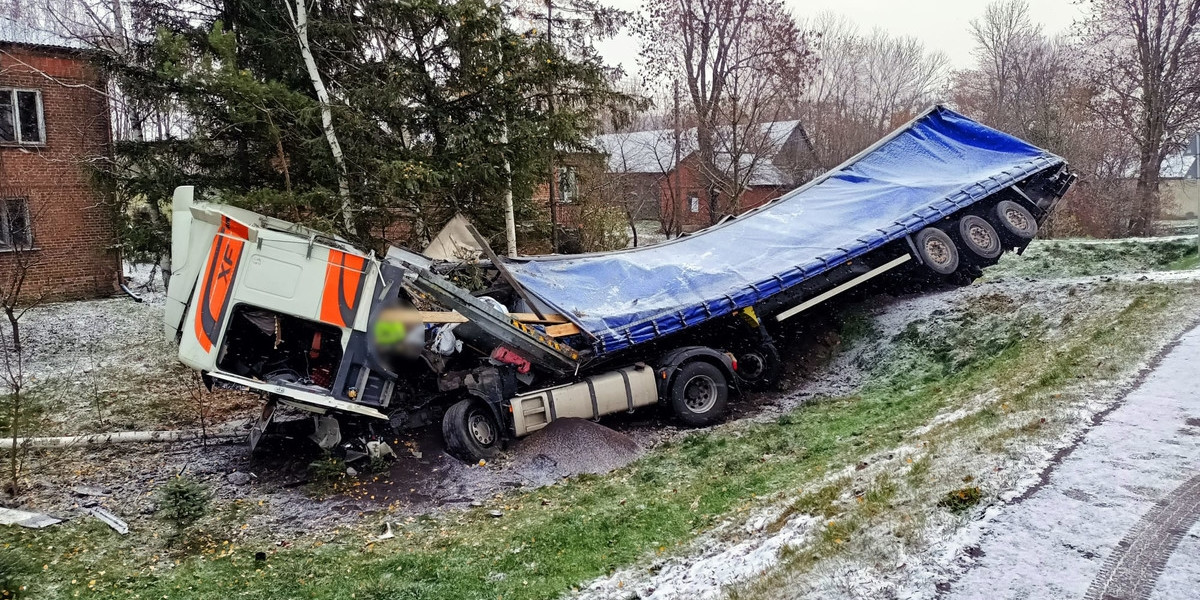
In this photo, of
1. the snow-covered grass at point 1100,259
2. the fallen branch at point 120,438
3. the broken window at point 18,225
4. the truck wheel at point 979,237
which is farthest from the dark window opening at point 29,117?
the snow-covered grass at point 1100,259

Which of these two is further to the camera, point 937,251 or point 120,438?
point 937,251

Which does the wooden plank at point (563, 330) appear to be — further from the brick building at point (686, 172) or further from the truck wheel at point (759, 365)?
the brick building at point (686, 172)

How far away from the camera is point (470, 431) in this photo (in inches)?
338

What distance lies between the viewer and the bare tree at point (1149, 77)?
25938 mm

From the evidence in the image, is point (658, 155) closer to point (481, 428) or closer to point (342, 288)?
point (481, 428)

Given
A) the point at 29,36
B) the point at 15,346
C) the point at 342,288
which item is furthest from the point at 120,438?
the point at 29,36

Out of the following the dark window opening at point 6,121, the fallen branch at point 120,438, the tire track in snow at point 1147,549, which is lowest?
the fallen branch at point 120,438

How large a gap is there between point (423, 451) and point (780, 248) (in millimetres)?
5767

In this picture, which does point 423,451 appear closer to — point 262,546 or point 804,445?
point 262,546

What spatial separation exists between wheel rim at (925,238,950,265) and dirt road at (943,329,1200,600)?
19.6 ft

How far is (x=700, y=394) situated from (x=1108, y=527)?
5701 mm

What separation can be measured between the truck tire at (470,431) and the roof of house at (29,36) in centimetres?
1384

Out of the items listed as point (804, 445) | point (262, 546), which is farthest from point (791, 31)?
point (262, 546)

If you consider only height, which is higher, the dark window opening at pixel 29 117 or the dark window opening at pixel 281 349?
the dark window opening at pixel 29 117
